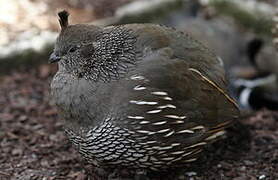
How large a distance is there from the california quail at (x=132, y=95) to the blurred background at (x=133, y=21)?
20.2 inches

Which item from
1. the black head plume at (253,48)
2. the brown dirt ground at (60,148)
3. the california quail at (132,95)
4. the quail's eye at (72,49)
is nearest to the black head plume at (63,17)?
the california quail at (132,95)

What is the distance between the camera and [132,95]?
4.65 meters

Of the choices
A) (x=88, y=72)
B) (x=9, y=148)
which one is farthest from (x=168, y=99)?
(x=9, y=148)

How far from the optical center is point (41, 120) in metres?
6.22

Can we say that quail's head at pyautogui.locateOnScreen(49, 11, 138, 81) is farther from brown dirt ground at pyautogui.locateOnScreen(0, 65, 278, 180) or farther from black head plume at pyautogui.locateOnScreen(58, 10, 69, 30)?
brown dirt ground at pyautogui.locateOnScreen(0, 65, 278, 180)

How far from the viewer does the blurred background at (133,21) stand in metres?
5.40

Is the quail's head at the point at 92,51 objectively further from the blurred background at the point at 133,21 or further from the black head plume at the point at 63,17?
the blurred background at the point at 133,21

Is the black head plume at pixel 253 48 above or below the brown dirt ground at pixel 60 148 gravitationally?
above

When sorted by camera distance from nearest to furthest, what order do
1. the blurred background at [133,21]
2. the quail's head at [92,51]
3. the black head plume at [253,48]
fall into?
the quail's head at [92,51]
the blurred background at [133,21]
the black head plume at [253,48]

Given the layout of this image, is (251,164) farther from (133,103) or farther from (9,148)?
(9,148)

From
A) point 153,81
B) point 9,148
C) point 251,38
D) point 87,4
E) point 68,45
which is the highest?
point 87,4

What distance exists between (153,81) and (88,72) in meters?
0.55

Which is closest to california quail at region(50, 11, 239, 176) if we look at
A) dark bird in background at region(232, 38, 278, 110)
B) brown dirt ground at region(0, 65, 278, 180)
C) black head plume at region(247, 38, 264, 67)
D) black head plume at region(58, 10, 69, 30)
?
black head plume at region(58, 10, 69, 30)

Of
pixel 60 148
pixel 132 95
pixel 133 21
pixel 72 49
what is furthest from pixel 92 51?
pixel 133 21
